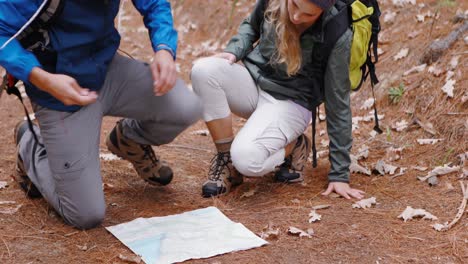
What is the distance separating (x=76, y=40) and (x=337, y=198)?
1.72m

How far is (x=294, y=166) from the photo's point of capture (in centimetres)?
381

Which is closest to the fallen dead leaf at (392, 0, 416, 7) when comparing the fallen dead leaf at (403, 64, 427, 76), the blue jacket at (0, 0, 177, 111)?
the fallen dead leaf at (403, 64, 427, 76)

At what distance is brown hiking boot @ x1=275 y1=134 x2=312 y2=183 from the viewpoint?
3.80 m

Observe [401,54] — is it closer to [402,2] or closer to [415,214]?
[402,2]

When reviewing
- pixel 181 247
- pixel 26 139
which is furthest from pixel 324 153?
pixel 26 139

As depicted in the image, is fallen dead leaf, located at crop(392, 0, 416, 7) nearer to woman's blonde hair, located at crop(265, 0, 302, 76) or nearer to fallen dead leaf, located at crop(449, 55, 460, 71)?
fallen dead leaf, located at crop(449, 55, 460, 71)

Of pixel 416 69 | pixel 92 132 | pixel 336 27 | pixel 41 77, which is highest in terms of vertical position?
pixel 336 27

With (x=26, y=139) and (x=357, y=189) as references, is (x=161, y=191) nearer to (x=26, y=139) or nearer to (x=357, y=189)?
(x=26, y=139)

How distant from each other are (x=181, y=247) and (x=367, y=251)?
0.90m

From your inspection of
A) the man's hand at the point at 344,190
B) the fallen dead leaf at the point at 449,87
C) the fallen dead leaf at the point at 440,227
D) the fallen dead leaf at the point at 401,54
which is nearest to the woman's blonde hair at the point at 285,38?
the man's hand at the point at 344,190

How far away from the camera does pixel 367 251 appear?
288 cm

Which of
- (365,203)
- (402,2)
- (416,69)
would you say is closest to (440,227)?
(365,203)

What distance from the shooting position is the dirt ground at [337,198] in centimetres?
288

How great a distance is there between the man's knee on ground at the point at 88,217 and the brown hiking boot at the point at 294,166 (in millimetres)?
1202
